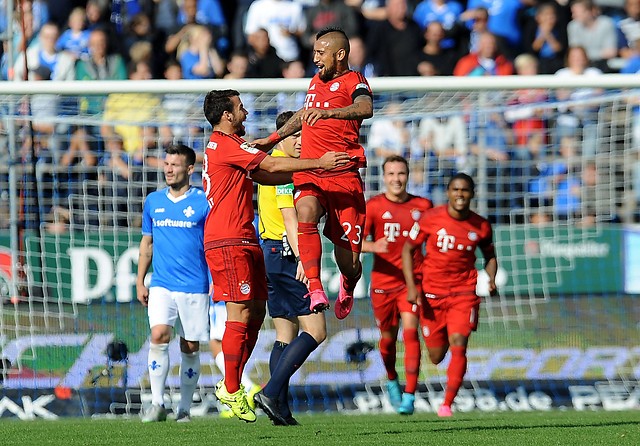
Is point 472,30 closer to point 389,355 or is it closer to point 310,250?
point 389,355

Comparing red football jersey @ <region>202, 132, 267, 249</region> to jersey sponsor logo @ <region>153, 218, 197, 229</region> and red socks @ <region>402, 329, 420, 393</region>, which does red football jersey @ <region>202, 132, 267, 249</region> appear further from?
red socks @ <region>402, 329, 420, 393</region>

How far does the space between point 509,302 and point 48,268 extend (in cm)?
496

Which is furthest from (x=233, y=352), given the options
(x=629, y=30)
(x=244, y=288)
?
(x=629, y=30)

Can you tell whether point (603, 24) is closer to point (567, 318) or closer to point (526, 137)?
point (526, 137)

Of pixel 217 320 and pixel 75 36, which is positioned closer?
pixel 217 320

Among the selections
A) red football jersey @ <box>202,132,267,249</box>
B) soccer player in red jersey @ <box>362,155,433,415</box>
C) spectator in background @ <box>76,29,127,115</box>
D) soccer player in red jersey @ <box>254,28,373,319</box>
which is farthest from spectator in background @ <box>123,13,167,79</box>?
soccer player in red jersey @ <box>254,28,373,319</box>

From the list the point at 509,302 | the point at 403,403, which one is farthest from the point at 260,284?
the point at 509,302

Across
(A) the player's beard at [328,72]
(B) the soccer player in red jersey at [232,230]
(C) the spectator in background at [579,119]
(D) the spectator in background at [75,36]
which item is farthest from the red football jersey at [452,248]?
(D) the spectator in background at [75,36]

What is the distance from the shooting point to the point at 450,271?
38.3ft

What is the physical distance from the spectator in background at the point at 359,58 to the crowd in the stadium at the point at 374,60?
0.04 metres

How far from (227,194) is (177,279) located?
2.13 m

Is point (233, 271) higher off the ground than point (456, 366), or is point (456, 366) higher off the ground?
point (233, 271)

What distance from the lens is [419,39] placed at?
1741cm

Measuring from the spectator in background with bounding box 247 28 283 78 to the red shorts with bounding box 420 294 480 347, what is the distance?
6.01 m
